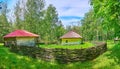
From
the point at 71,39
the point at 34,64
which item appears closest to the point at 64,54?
the point at 34,64

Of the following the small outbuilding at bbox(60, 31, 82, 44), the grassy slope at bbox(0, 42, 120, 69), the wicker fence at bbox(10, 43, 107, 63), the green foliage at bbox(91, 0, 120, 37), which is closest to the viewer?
the grassy slope at bbox(0, 42, 120, 69)

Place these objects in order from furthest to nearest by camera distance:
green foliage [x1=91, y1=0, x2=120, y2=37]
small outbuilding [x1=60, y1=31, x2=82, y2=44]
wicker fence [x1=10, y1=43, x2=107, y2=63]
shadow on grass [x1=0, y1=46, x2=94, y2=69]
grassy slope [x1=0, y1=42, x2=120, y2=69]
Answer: small outbuilding [x1=60, y1=31, x2=82, y2=44] < green foliage [x1=91, y1=0, x2=120, y2=37] < wicker fence [x1=10, y1=43, x2=107, y2=63] < shadow on grass [x1=0, y1=46, x2=94, y2=69] < grassy slope [x1=0, y1=42, x2=120, y2=69]

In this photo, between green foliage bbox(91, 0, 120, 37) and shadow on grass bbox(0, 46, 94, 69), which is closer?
shadow on grass bbox(0, 46, 94, 69)

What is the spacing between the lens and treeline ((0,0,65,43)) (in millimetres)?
71250

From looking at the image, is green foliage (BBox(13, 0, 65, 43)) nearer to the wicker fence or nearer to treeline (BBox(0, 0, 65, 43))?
treeline (BBox(0, 0, 65, 43))

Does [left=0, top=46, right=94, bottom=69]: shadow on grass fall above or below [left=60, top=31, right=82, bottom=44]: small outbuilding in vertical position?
below

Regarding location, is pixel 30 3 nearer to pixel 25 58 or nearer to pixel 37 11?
pixel 37 11

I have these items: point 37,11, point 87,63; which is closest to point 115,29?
point 87,63

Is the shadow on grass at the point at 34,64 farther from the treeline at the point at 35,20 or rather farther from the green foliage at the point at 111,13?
the treeline at the point at 35,20

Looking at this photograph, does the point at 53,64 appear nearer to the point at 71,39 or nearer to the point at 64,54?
the point at 64,54

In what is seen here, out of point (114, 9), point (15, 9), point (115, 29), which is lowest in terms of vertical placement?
point (115, 29)

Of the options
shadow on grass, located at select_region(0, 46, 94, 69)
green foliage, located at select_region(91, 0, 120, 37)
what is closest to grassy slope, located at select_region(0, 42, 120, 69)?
shadow on grass, located at select_region(0, 46, 94, 69)

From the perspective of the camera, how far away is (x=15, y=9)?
3027 inches

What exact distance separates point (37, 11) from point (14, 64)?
4873cm
